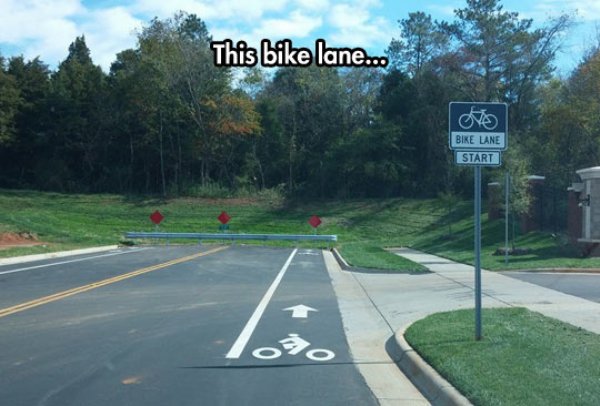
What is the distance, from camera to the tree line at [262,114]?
5469cm

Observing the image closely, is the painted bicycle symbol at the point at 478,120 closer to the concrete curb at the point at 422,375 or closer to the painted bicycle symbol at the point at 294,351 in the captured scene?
the concrete curb at the point at 422,375

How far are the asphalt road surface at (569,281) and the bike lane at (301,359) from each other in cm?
553

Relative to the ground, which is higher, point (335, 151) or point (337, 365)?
point (335, 151)

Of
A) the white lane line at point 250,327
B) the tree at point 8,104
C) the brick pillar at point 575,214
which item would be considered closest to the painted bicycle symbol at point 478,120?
the white lane line at point 250,327

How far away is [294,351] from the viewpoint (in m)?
9.48

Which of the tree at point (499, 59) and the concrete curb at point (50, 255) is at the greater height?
the tree at point (499, 59)

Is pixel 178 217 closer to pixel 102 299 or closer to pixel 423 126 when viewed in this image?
pixel 423 126

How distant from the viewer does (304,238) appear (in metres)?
40.8

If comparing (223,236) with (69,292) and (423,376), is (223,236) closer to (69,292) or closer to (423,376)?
(69,292)

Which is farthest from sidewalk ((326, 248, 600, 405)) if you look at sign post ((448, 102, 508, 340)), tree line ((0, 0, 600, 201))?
tree line ((0, 0, 600, 201))

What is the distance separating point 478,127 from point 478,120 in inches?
3.6

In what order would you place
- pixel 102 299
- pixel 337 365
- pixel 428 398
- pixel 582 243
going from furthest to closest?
1. pixel 582 243
2. pixel 102 299
3. pixel 337 365
4. pixel 428 398

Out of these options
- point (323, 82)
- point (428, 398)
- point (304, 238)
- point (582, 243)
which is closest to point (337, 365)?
point (428, 398)

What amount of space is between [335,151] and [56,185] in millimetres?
25460
